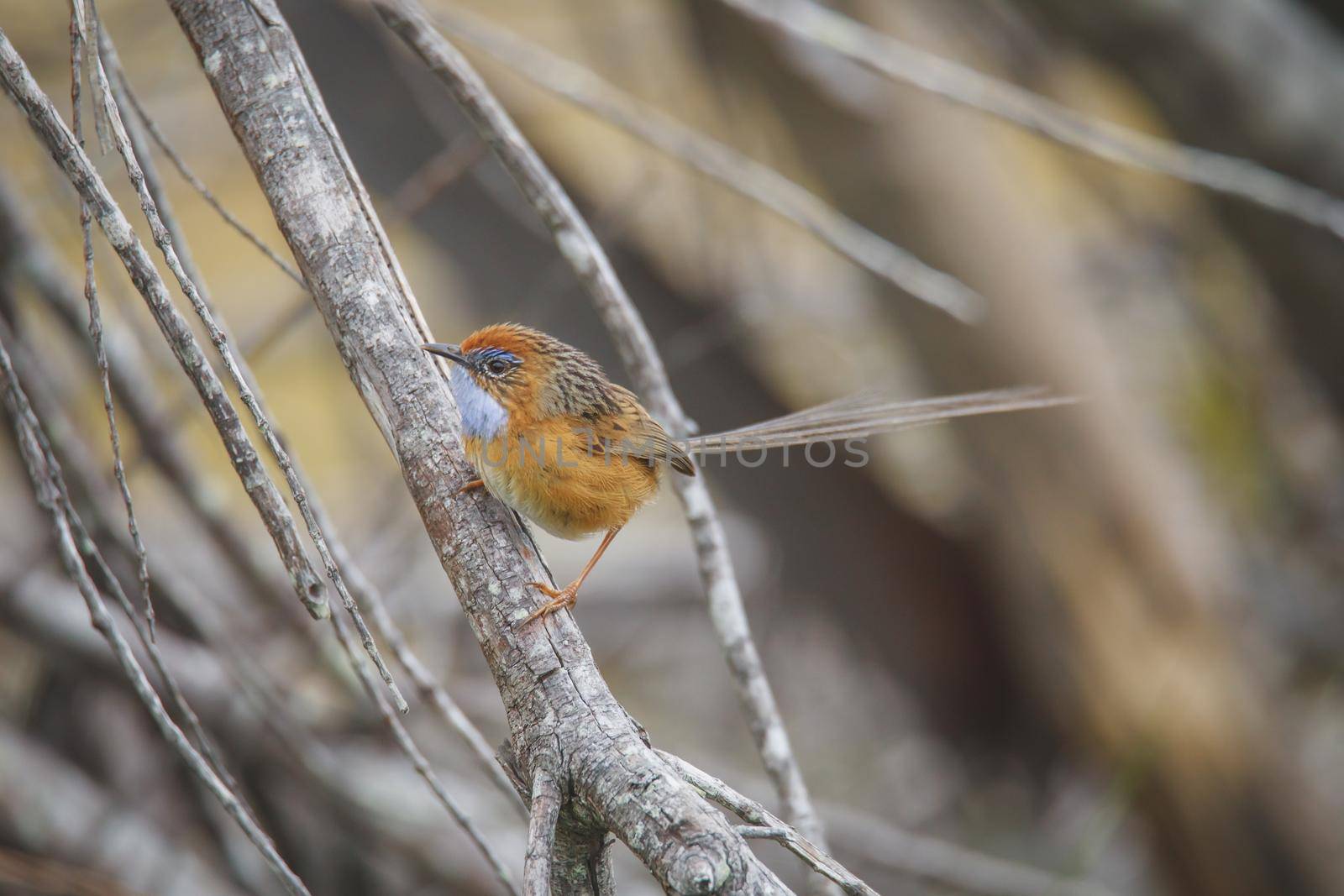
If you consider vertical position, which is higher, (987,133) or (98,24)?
(987,133)

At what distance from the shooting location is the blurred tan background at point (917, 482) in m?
4.53

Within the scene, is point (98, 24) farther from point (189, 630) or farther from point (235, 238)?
point (235, 238)

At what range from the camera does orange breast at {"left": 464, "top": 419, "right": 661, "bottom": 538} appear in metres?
2.53

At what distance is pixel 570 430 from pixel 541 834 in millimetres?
1748

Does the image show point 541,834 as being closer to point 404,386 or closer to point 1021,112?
point 404,386

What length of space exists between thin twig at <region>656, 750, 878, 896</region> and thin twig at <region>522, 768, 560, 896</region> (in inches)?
6.9

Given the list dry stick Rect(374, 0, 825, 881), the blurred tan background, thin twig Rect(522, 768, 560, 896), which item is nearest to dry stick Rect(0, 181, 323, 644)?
the blurred tan background

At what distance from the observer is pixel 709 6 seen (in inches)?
231

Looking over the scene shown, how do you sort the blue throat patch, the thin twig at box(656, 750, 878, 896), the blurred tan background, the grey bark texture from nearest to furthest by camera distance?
the thin twig at box(656, 750, 878, 896) < the grey bark texture < the blue throat patch < the blurred tan background

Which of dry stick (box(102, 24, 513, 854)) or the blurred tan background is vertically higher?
the blurred tan background

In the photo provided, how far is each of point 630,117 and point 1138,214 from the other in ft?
19.2

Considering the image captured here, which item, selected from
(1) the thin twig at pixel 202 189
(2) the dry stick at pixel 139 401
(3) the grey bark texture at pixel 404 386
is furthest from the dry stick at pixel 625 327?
(2) the dry stick at pixel 139 401

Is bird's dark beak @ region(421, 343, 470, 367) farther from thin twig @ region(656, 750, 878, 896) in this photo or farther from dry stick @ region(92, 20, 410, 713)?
thin twig @ region(656, 750, 878, 896)

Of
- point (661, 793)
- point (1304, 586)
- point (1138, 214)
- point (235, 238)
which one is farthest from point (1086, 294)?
point (235, 238)
